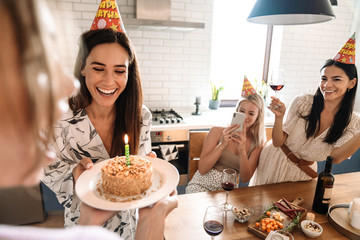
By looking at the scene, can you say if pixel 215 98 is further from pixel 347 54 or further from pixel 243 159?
pixel 347 54

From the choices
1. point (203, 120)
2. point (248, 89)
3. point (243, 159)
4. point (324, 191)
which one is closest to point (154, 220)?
point (324, 191)

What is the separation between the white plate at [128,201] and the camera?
933 millimetres

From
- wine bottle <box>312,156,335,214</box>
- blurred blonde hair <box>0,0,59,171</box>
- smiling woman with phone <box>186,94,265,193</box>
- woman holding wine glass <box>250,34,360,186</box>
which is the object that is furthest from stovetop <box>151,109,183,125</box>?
blurred blonde hair <box>0,0,59,171</box>

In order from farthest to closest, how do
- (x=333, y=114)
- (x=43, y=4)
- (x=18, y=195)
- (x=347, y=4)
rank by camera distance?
(x=347, y=4) → (x=18, y=195) → (x=333, y=114) → (x=43, y=4)

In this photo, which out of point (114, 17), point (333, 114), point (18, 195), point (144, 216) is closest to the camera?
point (144, 216)

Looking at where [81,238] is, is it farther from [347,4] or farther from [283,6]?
[347,4]

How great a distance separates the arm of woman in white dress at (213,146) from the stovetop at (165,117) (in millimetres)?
774

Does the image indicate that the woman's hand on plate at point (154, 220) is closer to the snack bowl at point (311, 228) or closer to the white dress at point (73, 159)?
the white dress at point (73, 159)

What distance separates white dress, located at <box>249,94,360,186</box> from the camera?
1.90 m

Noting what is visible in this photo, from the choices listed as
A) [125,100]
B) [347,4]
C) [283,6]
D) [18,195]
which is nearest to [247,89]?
[283,6]

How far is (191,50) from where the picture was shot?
333cm

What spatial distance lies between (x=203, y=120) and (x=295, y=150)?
1272mm

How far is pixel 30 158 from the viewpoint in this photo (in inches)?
13.5

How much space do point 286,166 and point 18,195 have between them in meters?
2.64
